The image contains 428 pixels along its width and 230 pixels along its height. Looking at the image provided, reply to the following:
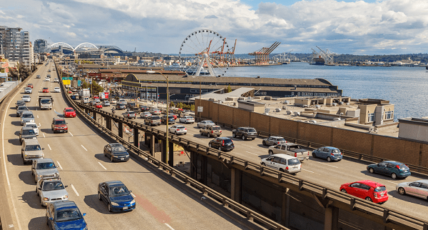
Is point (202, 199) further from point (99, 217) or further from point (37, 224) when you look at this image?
point (37, 224)

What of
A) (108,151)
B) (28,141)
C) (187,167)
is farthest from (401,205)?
(187,167)

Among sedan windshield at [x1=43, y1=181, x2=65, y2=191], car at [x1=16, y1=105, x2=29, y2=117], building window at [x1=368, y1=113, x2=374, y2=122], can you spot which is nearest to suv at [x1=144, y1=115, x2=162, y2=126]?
car at [x1=16, y1=105, x2=29, y2=117]

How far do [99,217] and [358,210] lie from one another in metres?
14.2

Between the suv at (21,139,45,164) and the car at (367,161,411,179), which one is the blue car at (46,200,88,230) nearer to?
the suv at (21,139,45,164)

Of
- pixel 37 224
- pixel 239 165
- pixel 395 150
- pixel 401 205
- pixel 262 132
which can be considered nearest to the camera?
pixel 37 224

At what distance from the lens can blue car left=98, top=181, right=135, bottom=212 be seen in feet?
65.7

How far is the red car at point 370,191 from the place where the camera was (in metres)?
20.8

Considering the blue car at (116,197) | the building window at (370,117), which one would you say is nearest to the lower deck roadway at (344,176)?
the blue car at (116,197)

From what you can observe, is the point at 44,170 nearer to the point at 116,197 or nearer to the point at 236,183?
the point at 116,197

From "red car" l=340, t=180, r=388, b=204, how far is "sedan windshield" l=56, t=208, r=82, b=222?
1587cm

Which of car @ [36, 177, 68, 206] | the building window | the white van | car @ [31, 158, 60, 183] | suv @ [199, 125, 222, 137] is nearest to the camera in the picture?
car @ [36, 177, 68, 206]

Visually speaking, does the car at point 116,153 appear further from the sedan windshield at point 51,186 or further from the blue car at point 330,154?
the blue car at point 330,154

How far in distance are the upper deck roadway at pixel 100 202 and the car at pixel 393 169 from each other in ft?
45.7

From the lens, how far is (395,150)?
3148 centimetres
